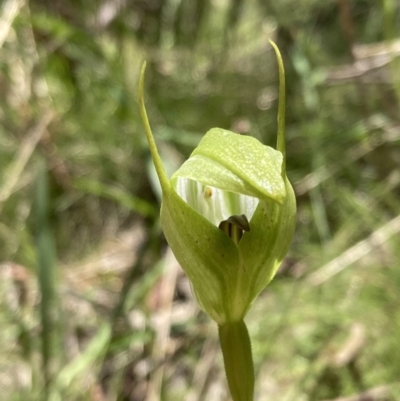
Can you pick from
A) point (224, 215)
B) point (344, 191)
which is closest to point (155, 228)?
point (344, 191)

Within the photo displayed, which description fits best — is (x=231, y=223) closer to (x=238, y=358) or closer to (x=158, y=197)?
(x=238, y=358)

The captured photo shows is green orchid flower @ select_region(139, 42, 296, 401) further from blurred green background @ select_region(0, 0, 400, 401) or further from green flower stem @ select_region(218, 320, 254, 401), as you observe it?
blurred green background @ select_region(0, 0, 400, 401)

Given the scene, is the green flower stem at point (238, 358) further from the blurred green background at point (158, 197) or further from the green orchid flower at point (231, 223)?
the blurred green background at point (158, 197)

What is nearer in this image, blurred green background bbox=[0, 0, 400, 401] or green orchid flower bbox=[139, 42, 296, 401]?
green orchid flower bbox=[139, 42, 296, 401]

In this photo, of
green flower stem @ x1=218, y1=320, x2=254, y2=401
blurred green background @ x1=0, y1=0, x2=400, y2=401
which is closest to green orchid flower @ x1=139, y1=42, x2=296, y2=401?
green flower stem @ x1=218, y1=320, x2=254, y2=401

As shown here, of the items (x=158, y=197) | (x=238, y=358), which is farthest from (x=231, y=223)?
(x=158, y=197)

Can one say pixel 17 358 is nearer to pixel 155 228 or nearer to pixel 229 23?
pixel 155 228
